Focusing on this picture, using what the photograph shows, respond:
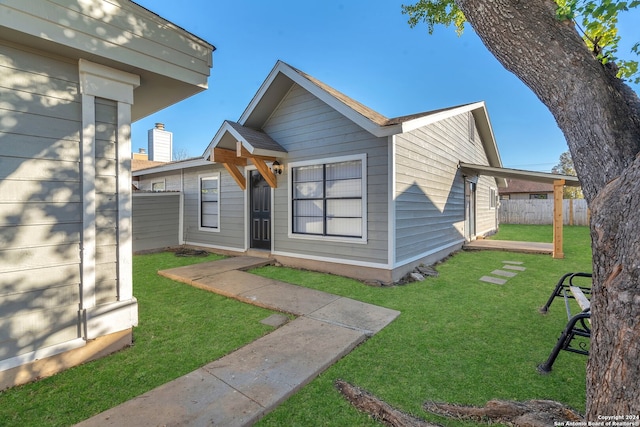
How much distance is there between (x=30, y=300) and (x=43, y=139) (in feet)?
4.66

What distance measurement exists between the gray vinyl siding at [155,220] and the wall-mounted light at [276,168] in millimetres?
4696

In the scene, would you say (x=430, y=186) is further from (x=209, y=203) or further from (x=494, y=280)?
(x=209, y=203)

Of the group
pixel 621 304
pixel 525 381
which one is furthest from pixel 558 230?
pixel 621 304

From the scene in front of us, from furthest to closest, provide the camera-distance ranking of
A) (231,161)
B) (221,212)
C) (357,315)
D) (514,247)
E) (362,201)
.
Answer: (514,247)
(221,212)
(231,161)
(362,201)
(357,315)

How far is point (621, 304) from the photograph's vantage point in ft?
4.15

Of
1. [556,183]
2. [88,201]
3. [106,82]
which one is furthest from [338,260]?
[556,183]

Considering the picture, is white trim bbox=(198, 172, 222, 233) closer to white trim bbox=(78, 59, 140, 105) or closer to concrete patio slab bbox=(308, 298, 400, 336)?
concrete patio slab bbox=(308, 298, 400, 336)

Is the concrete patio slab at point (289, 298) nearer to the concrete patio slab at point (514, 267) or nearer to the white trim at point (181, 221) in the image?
the concrete patio slab at point (514, 267)

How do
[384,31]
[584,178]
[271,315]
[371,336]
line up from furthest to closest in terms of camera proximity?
[384,31], [271,315], [371,336], [584,178]

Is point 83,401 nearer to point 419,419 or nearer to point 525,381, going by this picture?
point 419,419

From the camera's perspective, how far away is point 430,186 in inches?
290

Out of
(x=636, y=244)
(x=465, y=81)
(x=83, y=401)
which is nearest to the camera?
(x=636, y=244)

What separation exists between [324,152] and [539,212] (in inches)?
782

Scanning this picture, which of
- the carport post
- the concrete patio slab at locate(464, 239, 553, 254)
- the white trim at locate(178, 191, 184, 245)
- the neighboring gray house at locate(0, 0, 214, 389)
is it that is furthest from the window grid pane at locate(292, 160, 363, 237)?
the carport post
